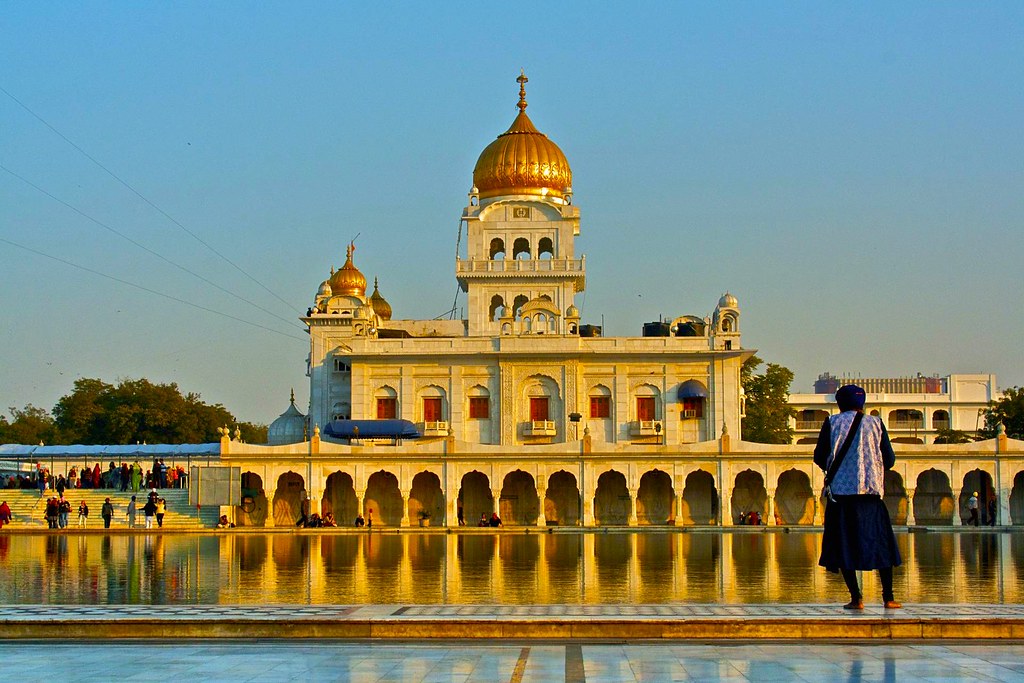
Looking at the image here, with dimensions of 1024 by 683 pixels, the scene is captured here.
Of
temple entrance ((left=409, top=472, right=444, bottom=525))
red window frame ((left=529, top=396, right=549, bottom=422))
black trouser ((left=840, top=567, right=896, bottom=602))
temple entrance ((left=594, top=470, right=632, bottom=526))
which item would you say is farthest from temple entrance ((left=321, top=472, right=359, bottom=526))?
black trouser ((left=840, top=567, right=896, bottom=602))

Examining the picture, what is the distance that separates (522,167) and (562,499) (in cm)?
1932

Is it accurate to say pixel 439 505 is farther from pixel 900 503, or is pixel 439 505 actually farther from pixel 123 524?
pixel 900 503

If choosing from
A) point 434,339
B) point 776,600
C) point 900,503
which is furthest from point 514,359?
point 776,600

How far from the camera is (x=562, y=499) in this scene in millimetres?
55344

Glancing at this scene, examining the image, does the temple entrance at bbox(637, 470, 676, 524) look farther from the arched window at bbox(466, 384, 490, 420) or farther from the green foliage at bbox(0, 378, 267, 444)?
the green foliage at bbox(0, 378, 267, 444)

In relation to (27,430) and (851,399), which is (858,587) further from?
(27,430)

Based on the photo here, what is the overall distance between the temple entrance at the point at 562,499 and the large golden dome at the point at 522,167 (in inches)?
697

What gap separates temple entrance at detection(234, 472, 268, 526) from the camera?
53531 millimetres

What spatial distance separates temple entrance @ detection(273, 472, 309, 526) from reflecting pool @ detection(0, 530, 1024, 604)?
478 inches

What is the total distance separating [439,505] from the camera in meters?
55.1

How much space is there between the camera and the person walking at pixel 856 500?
14359 millimetres

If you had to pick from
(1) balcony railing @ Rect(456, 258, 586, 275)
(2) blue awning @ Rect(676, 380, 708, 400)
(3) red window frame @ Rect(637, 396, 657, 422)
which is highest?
(1) balcony railing @ Rect(456, 258, 586, 275)

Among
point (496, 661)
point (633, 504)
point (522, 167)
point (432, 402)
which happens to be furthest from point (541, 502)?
point (496, 661)

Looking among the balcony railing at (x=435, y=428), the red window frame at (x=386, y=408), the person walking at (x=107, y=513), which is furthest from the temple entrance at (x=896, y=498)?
the person walking at (x=107, y=513)
